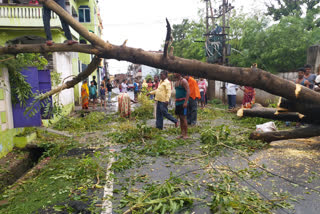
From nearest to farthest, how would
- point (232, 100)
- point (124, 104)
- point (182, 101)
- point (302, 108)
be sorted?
point (302, 108)
point (182, 101)
point (124, 104)
point (232, 100)

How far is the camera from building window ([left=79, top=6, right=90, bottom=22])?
24484mm

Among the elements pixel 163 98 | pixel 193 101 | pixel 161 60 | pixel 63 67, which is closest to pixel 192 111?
pixel 193 101

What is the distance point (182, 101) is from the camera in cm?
686

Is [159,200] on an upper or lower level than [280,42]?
lower

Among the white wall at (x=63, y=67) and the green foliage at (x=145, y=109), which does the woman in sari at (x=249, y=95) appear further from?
the white wall at (x=63, y=67)

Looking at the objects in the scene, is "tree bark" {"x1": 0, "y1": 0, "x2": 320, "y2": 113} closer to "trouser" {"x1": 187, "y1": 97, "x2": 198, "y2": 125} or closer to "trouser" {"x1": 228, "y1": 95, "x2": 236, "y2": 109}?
"trouser" {"x1": 187, "y1": 97, "x2": 198, "y2": 125}

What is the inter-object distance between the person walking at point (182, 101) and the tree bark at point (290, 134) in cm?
197

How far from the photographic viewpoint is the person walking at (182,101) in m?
6.80

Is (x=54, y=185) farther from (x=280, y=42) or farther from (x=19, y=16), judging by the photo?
(x=280, y=42)

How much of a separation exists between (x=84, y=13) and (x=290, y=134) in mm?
24461

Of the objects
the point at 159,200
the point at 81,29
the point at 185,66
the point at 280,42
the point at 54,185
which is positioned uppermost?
the point at 280,42

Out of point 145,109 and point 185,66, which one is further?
point 145,109

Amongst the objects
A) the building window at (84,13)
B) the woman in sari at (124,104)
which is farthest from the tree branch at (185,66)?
the building window at (84,13)

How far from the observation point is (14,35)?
12695mm
